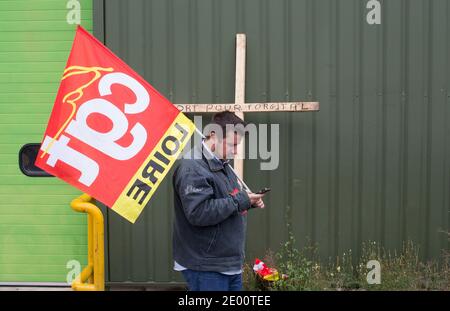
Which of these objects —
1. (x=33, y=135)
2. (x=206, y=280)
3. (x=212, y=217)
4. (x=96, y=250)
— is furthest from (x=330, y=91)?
(x=33, y=135)

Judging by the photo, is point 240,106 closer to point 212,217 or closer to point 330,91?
point 330,91

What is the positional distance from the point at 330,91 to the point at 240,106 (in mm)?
964

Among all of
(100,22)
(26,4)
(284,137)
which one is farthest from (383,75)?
(26,4)

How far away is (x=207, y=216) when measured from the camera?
10.3ft

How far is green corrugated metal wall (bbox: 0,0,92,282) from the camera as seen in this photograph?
5.34m

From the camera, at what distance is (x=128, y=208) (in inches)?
130

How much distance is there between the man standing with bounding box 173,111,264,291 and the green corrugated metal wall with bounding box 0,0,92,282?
8.07ft

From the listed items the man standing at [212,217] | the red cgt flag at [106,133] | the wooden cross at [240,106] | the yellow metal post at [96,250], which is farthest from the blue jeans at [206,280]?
the wooden cross at [240,106]

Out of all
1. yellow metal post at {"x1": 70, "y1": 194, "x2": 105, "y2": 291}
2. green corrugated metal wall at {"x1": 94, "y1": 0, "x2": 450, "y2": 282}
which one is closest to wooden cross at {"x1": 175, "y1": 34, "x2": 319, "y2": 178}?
green corrugated metal wall at {"x1": 94, "y1": 0, "x2": 450, "y2": 282}

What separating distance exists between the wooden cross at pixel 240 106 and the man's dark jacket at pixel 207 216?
5.09 ft

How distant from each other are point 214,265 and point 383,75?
9.68ft

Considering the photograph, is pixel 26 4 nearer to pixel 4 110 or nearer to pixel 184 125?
pixel 4 110

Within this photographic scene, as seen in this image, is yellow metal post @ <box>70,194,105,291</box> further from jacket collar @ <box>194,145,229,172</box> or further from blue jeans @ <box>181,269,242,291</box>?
jacket collar @ <box>194,145,229,172</box>

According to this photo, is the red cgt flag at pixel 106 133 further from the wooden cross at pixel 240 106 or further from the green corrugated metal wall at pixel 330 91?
the green corrugated metal wall at pixel 330 91
